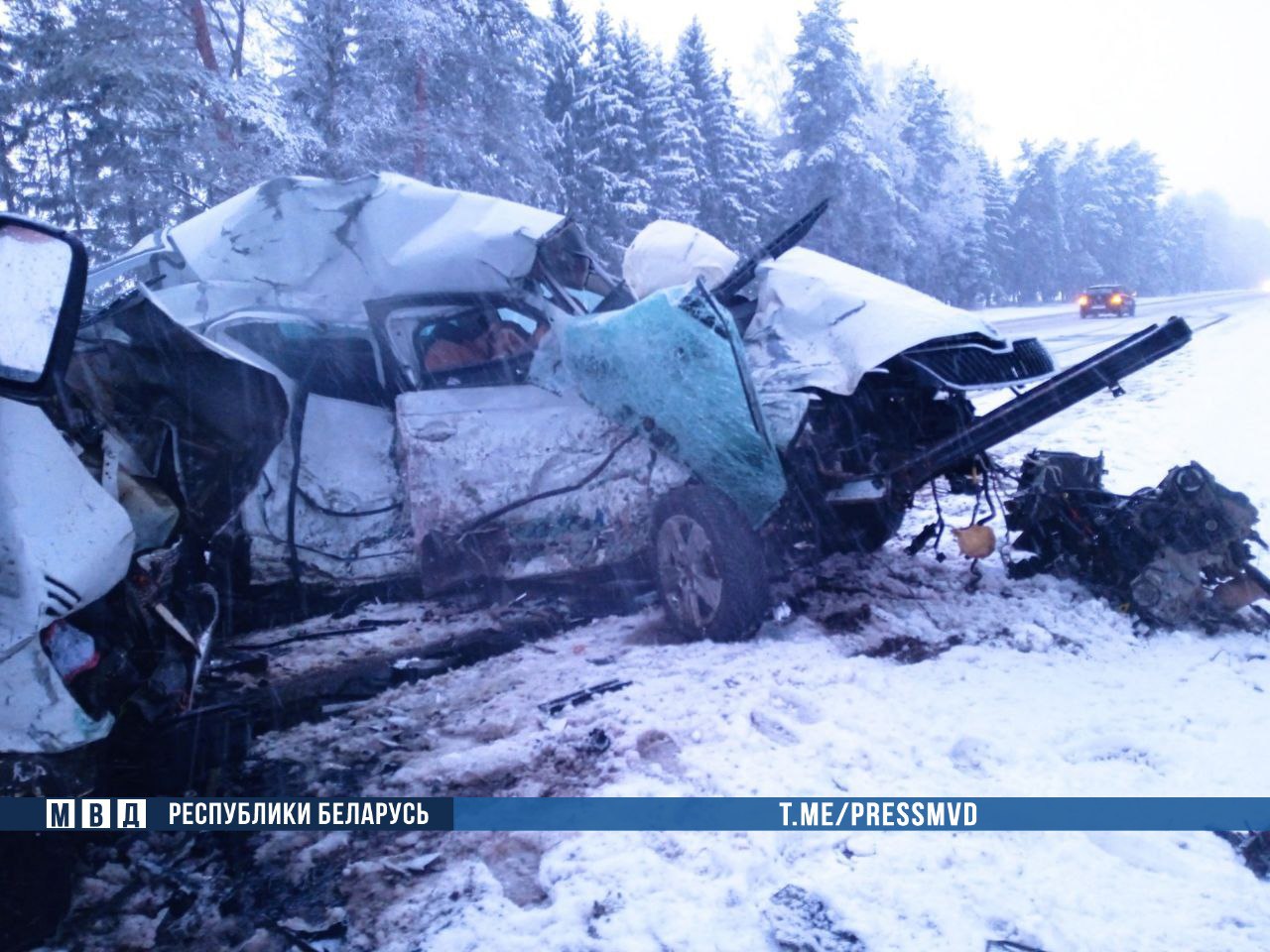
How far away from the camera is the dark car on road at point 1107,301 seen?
29109 mm

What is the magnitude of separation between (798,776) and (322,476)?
2663 mm

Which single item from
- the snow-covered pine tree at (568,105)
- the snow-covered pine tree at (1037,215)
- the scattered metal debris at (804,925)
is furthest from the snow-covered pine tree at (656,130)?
the snow-covered pine tree at (1037,215)

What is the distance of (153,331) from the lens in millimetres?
2801

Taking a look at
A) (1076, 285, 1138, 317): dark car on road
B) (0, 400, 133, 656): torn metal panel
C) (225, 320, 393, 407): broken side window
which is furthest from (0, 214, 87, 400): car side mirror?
(1076, 285, 1138, 317): dark car on road

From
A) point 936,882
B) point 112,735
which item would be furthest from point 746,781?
point 112,735

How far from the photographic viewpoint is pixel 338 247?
4.77 meters

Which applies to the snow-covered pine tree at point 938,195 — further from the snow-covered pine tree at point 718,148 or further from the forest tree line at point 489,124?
the snow-covered pine tree at point 718,148

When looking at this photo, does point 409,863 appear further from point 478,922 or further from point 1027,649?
point 1027,649

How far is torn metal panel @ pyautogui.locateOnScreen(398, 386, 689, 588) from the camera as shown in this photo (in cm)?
387

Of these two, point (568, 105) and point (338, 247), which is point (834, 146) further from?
point (338, 247)

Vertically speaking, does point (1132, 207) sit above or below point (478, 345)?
above

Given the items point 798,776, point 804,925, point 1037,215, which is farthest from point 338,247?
point 1037,215

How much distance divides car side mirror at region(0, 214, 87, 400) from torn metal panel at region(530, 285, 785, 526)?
2.19 metres

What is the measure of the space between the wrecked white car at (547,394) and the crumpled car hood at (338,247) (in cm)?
2
